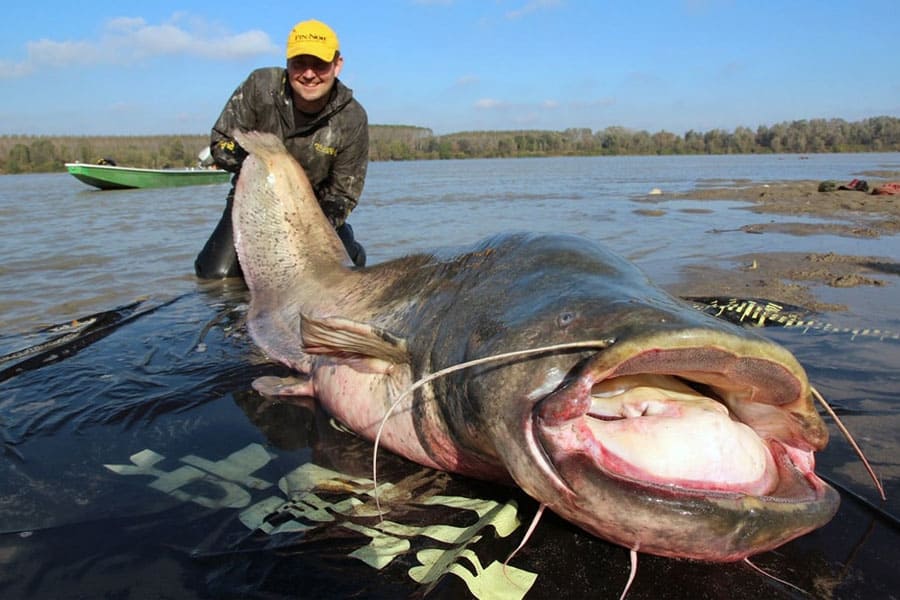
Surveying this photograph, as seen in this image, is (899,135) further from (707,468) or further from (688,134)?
(707,468)

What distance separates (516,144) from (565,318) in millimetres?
80591

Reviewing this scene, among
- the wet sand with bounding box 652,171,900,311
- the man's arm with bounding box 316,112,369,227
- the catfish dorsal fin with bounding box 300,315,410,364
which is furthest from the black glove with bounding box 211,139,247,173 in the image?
the wet sand with bounding box 652,171,900,311

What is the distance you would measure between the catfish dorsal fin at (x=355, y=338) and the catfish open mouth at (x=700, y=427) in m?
0.83

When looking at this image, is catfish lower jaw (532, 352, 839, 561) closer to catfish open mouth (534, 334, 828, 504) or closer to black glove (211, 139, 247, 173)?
catfish open mouth (534, 334, 828, 504)

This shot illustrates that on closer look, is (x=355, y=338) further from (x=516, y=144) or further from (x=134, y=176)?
(x=516, y=144)

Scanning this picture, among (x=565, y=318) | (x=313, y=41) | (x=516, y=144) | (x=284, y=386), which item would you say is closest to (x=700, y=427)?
(x=565, y=318)

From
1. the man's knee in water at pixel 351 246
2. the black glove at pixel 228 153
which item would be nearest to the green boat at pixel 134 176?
the man's knee in water at pixel 351 246

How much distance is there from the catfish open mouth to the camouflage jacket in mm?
4222

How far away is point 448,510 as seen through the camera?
1.83m

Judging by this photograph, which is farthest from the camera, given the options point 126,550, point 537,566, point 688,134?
point 688,134

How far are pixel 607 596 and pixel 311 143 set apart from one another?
14.6ft

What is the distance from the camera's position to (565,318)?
59.4 inches

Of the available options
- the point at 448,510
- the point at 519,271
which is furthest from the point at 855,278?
the point at 448,510

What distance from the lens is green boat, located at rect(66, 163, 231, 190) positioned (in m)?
19.9
